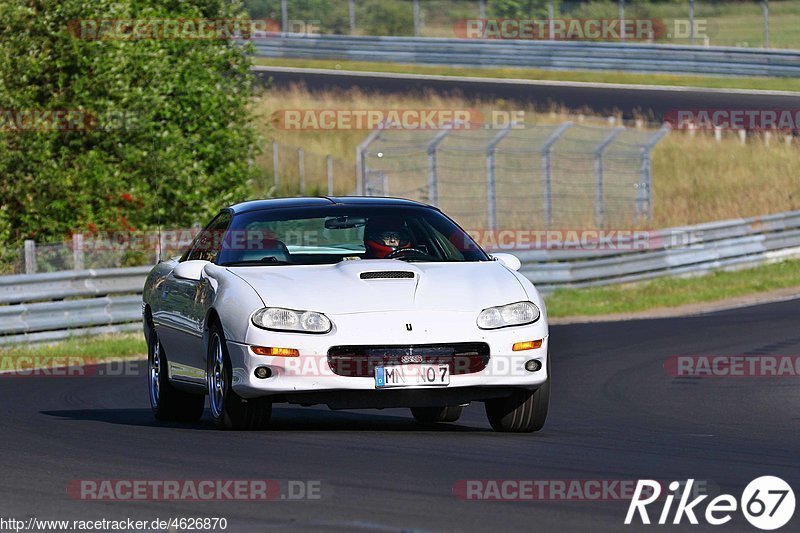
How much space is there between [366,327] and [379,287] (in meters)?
0.36

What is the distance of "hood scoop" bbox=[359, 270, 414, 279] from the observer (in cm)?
932

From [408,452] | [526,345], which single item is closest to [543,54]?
[526,345]

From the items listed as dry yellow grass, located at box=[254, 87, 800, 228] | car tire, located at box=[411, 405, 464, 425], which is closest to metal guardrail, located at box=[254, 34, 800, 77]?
dry yellow grass, located at box=[254, 87, 800, 228]

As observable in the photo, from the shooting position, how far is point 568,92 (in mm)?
41625

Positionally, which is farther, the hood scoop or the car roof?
the car roof

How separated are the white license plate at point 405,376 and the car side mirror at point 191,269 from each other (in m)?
1.73

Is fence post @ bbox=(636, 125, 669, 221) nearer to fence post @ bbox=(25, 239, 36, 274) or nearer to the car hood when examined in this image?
fence post @ bbox=(25, 239, 36, 274)

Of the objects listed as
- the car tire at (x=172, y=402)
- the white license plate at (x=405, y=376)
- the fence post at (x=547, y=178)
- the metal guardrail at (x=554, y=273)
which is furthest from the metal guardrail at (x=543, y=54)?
the white license plate at (x=405, y=376)

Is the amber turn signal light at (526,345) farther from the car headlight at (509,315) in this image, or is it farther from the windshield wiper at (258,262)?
the windshield wiper at (258,262)

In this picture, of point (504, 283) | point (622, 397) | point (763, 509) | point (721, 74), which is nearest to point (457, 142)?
point (721, 74)

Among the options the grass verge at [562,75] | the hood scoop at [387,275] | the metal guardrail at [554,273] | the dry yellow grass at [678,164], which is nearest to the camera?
the hood scoop at [387,275]

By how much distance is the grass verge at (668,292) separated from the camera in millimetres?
23797

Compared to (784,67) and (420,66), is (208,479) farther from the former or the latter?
(420,66)

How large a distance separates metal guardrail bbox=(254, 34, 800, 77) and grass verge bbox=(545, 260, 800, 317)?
14.0m
